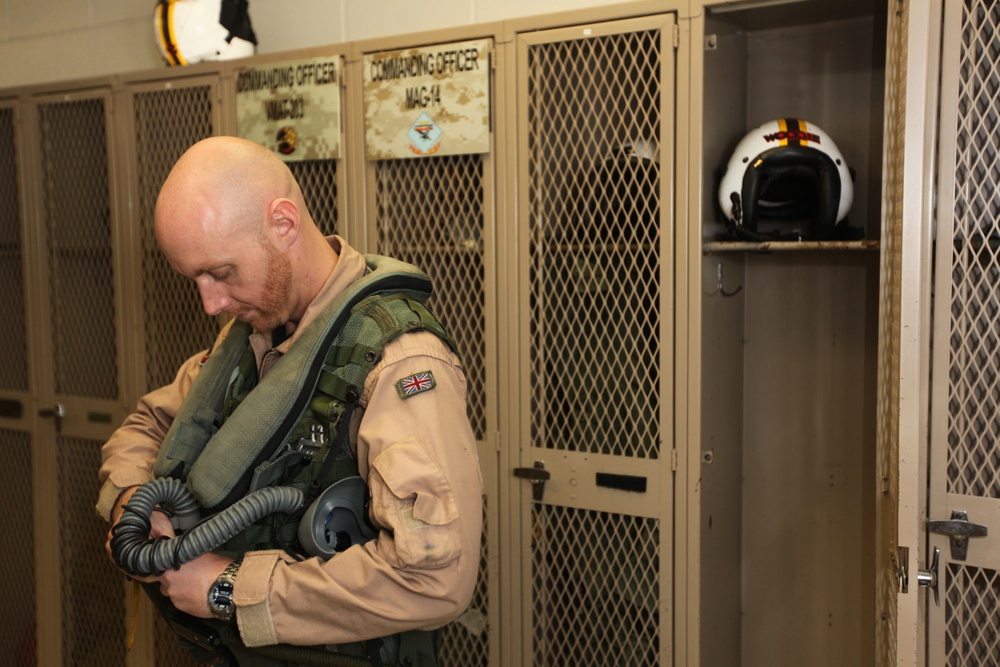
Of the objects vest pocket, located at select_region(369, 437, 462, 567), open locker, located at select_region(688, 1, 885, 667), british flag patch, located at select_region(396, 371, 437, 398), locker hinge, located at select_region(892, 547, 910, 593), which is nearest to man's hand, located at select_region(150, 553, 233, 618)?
vest pocket, located at select_region(369, 437, 462, 567)

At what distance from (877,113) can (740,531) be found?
4.51 feet

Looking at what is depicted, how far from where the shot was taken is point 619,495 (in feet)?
7.89

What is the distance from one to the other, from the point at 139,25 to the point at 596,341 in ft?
8.71

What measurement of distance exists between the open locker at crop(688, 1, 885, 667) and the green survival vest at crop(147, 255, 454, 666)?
3.73ft

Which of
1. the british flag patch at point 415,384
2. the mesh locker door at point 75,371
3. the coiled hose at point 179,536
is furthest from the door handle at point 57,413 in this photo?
the british flag patch at point 415,384

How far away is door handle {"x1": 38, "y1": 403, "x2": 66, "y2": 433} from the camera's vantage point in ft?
11.0

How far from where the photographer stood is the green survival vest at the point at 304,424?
1.60 metres

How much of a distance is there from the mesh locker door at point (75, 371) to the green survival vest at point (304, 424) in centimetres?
181

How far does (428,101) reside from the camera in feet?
8.44

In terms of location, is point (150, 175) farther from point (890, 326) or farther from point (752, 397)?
point (890, 326)

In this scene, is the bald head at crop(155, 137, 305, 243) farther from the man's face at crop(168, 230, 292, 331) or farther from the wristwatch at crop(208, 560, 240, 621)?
the wristwatch at crop(208, 560, 240, 621)

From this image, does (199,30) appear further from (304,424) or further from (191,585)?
(191,585)

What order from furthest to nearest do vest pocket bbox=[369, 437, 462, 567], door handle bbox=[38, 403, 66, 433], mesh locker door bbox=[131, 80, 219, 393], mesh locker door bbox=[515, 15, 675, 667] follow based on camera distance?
door handle bbox=[38, 403, 66, 433] → mesh locker door bbox=[131, 80, 219, 393] → mesh locker door bbox=[515, 15, 675, 667] → vest pocket bbox=[369, 437, 462, 567]

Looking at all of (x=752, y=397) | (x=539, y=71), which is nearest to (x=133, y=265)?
(x=539, y=71)
